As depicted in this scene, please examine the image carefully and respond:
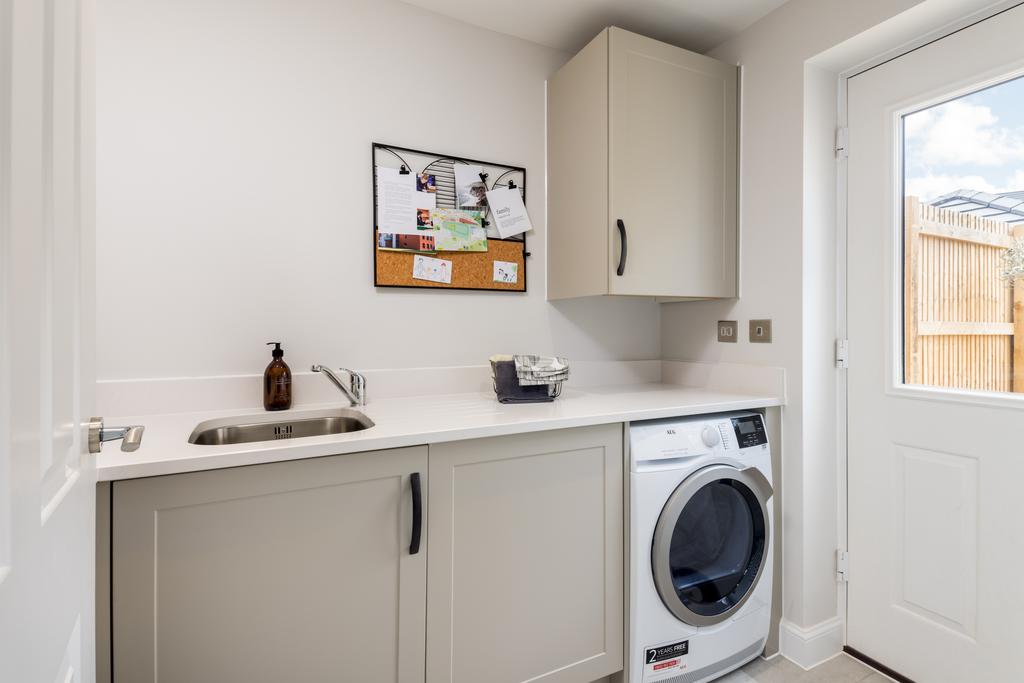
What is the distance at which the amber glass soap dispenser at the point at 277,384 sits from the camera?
1675 mm

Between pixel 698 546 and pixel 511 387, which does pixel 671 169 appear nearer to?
pixel 511 387

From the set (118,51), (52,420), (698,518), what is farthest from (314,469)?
(118,51)

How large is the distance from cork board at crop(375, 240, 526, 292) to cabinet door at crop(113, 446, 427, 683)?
2.84 ft

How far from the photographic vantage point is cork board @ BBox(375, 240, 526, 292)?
194cm

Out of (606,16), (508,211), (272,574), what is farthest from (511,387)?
(606,16)

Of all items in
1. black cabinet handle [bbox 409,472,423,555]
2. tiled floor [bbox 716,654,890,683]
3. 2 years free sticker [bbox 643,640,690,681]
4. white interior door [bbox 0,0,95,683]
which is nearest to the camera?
white interior door [bbox 0,0,95,683]

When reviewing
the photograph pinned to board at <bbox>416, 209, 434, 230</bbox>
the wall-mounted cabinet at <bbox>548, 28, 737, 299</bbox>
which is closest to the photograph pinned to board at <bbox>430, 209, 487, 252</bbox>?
the photograph pinned to board at <bbox>416, 209, 434, 230</bbox>

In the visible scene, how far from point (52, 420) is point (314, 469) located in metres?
0.70

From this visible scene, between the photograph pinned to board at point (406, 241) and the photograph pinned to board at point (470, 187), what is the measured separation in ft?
0.67

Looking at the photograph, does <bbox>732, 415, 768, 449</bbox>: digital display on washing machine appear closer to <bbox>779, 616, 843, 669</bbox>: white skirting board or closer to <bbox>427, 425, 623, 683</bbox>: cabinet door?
<bbox>427, 425, 623, 683</bbox>: cabinet door

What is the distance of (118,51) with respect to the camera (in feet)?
5.13

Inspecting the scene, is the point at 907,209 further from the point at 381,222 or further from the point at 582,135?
the point at 381,222

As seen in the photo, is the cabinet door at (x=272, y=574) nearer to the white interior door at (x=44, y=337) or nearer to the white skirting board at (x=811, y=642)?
the white interior door at (x=44, y=337)

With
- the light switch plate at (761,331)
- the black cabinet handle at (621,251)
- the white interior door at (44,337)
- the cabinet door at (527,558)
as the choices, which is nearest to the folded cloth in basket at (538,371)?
the cabinet door at (527,558)
